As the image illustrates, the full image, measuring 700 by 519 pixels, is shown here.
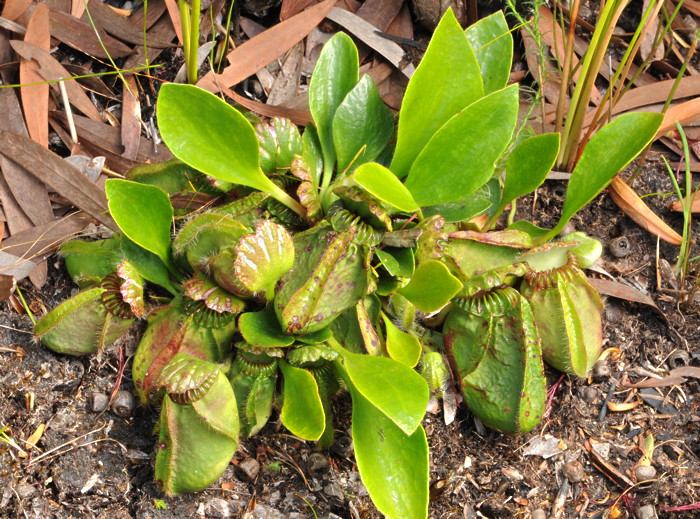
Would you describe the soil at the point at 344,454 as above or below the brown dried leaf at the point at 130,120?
below

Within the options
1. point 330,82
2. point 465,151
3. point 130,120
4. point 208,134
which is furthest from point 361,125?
point 130,120

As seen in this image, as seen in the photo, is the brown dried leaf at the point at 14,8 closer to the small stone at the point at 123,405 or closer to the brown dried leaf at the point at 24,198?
the brown dried leaf at the point at 24,198

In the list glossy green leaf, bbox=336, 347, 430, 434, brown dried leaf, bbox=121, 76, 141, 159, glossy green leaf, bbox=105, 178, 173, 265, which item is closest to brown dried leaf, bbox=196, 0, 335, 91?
brown dried leaf, bbox=121, 76, 141, 159

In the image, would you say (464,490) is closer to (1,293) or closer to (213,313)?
(213,313)

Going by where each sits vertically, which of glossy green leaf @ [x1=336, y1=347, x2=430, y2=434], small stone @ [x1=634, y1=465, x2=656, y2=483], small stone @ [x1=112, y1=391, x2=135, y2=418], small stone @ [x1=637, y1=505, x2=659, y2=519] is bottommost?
small stone @ [x1=637, y1=505, x2=659, y2=519]

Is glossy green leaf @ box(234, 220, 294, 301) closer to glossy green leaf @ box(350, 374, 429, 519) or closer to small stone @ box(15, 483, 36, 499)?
glossy green leaf @ box(350, 374, 429, 519)

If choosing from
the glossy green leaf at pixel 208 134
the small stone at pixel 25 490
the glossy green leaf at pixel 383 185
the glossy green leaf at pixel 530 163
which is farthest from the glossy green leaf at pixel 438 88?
the small stone at pixel 25 490

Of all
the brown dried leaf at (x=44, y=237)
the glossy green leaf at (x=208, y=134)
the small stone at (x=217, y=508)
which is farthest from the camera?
the brown dried leaf at (x=44, y=237)
